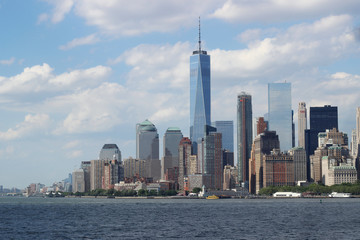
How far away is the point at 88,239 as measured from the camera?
10906 centimetres

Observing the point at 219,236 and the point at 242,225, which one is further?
the point at 242,225

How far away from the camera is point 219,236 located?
4412 inches

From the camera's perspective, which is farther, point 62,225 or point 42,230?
point 62,225

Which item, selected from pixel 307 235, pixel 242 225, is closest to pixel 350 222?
pixel 242 225

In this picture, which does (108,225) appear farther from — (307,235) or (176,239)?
(307,235)

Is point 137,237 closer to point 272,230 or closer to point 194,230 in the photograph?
point 194,230

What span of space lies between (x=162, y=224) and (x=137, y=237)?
99.0ft

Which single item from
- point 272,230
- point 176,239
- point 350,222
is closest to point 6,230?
point 176,239

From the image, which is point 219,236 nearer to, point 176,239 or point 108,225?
point 176,239

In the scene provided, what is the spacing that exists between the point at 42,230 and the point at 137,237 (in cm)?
2731

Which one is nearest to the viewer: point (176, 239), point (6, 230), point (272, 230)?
point (176, 239)

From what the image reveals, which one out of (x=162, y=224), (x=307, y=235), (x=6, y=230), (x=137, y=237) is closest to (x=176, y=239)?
(x=137, y=237)

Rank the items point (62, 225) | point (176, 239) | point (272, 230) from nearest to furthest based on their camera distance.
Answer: point (176, 239) → point (272, 230) → point (62, 225)

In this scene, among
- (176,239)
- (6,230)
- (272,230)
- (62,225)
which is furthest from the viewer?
Answer: (62,225)
